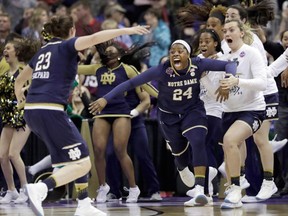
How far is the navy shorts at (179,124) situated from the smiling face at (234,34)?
34.3 inches

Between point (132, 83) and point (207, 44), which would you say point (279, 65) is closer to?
point (207, 44)

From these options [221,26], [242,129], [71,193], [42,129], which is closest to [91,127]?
[71,193]

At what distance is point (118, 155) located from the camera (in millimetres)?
12570

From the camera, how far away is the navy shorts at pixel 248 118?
35.0 feet

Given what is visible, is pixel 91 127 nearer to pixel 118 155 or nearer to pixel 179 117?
pixel 118 155

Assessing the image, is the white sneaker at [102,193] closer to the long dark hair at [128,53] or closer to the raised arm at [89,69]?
the raised arm at [89,69]

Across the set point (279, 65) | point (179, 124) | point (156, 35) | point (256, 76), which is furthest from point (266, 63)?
point (156, 35)

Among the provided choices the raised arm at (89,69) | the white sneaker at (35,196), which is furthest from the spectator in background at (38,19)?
the white sneaker at (35,196)

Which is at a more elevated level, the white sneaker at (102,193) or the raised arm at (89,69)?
the raised arm at (89,69)

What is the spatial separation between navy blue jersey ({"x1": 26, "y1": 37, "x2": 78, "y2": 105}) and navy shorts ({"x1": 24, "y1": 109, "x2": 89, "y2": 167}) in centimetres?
15

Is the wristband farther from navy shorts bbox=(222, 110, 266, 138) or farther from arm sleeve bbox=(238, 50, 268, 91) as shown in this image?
arm sleeve bbox=(238, 50, 268, 91)

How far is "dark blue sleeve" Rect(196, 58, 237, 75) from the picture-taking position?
1040cm

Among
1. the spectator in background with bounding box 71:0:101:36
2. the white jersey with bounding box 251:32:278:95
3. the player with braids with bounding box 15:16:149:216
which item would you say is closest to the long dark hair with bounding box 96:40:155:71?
the white jersey with bounding box 251:32:278:95

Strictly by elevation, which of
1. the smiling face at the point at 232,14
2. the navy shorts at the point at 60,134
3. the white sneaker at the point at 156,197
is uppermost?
the smiling face at the point at 232,14
